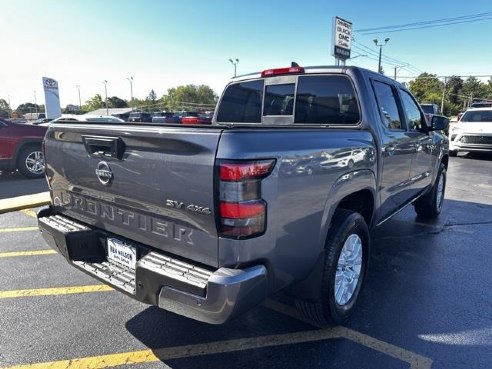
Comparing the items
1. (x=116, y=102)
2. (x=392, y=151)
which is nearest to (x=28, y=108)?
(x=116, y=102)

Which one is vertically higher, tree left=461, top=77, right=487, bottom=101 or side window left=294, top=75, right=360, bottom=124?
tree left=461, top=77, right=487, bottom=101

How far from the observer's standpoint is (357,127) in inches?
130

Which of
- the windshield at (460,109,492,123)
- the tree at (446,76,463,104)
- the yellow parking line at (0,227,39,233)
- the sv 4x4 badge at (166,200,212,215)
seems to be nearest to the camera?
the sv 4x4 badge at (166,200,212,215)

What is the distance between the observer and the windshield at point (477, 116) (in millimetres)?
13367

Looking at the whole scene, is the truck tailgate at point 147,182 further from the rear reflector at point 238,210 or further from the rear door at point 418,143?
the rear door at point 418,143

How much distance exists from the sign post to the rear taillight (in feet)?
70.1

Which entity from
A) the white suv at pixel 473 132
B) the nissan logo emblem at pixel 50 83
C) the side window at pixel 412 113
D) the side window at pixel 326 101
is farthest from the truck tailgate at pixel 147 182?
the nissan logo emblem at pixel 50 83

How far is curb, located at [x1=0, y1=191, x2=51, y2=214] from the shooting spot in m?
6.37

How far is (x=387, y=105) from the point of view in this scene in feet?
12.7

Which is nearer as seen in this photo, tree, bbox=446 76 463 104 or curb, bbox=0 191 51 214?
curb, bbox=0 191 51 214

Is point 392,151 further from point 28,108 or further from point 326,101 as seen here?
point 28,108

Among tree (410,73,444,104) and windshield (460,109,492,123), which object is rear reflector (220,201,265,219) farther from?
tree (410,73,444,104)

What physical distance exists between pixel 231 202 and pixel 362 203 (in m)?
1.87

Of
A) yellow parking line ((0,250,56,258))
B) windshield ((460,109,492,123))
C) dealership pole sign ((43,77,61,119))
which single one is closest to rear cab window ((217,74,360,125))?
yellow parking line ((0,250,56,258))
